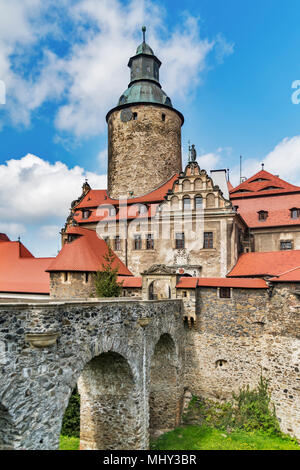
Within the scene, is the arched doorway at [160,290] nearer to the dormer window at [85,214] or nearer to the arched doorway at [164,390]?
the arched doorway at [164,390]

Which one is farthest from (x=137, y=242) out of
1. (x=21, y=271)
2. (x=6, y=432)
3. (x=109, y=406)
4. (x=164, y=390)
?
(x=6, y=432)

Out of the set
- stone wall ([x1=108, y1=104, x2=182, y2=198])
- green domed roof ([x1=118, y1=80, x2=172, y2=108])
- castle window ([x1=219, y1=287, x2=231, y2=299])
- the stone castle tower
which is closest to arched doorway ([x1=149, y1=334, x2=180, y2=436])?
castle window ([x1=219, y1=287, x2=231, y2=299])

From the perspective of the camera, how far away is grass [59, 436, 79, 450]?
12.7m

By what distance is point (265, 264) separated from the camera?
19.5 meters

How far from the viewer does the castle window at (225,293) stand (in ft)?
58.2

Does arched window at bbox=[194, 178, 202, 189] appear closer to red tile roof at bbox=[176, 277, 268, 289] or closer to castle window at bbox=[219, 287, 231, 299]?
red tile roof at bbox=[176, 277, 268, 289]

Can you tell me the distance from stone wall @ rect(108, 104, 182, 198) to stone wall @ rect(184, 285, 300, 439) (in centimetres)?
1341

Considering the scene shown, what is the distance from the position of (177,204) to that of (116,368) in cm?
1341

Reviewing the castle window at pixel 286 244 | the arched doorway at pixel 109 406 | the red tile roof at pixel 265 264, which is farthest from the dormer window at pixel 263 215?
the arched doorway at pixel 109 406

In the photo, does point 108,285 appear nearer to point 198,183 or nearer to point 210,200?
point 210,200

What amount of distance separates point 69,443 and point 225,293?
33.0 feet

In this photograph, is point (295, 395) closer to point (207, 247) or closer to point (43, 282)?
point (207, 247)
